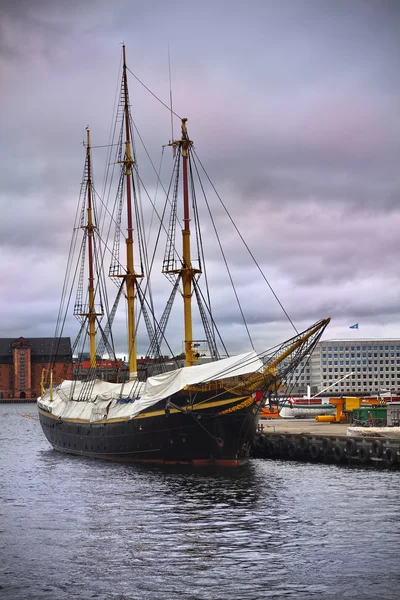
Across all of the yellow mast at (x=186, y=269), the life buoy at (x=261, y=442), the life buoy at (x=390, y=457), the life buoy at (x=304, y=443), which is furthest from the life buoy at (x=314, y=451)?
the yellow mast at (x=186, y=269)

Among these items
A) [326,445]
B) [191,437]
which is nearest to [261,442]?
[326,445]

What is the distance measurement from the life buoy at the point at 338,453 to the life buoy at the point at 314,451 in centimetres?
188

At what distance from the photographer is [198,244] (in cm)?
6538

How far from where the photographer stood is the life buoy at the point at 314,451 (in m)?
60.4

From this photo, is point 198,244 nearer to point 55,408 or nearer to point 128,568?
point 55,408

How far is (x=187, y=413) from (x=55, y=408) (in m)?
25.6

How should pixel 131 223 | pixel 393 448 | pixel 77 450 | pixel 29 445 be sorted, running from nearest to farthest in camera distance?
pixel 393 448 < pixel 77 450 < pixel 131 223 < pixel 29 445

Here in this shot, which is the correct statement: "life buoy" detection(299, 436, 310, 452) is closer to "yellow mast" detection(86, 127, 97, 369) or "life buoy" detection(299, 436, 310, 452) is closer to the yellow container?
the yellow container

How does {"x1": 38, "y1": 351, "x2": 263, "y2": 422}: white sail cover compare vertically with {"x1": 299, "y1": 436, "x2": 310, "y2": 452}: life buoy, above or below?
above

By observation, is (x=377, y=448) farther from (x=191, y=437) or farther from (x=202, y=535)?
(x=202, y=535)

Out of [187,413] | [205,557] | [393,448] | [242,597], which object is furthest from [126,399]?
[242,597]

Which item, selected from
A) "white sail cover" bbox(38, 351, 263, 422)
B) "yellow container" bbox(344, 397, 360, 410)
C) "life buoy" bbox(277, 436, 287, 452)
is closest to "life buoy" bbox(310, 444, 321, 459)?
"life buoy" bbox(277, 436, 287, 452)

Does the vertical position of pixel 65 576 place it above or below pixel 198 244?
below

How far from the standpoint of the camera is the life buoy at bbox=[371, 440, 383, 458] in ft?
181
